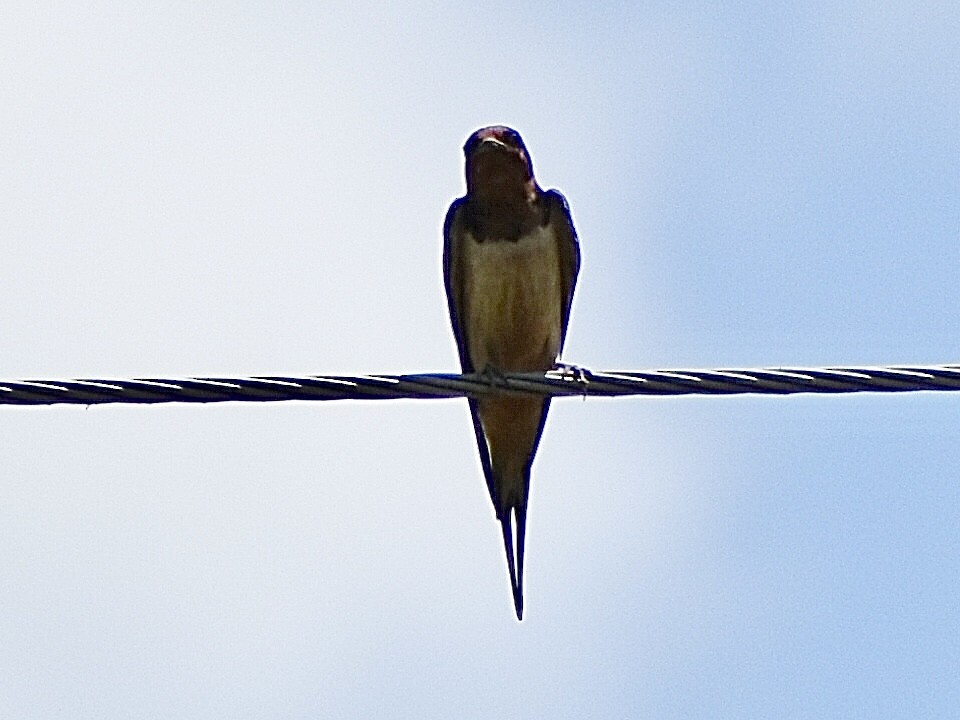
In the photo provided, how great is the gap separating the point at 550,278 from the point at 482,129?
3.02ft

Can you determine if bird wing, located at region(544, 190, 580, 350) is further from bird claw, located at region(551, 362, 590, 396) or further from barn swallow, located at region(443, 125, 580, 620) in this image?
bird claw, located at region(551, 362, 590, 396)

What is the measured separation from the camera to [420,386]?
491 centimetres

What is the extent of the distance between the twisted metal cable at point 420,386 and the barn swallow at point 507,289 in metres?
2.96

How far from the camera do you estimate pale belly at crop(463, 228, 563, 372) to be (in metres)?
7.92

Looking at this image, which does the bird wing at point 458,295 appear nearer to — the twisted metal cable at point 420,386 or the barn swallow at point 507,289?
the barn swallow at point 507,289

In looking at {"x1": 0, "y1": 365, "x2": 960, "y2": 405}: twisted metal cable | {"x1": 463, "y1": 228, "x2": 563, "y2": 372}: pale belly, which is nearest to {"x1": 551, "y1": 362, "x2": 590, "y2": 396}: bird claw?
{"x1": 0, "y1": 365, "x2": 960, "y2": 405}: twisted metal cable

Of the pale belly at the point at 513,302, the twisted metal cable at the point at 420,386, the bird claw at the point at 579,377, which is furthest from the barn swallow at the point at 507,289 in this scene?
the twisted metal cable at the point at 420,386

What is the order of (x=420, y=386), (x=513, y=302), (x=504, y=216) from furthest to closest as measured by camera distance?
(x=504, y=216) → (x=513, y=302) → (x=420, y=386)

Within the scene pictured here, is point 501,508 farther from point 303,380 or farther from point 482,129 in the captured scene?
point 303,380

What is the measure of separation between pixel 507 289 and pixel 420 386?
3.04 meters

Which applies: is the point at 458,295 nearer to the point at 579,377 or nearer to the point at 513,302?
the point at 513,302

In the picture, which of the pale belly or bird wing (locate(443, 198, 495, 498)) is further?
bird wing (locate(443, 198, 495, 498))

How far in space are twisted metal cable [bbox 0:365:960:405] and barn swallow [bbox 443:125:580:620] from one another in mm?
2963

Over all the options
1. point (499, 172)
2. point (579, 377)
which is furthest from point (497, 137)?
point (579, 377)
